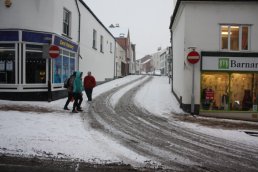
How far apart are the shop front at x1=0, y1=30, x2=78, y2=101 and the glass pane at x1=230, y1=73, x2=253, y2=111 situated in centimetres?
1018

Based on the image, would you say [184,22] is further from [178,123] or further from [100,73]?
[100,73]

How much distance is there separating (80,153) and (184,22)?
10458mm

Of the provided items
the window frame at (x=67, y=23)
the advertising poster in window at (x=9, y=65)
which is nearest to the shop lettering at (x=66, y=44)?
the window frame at (x=67, y=23)

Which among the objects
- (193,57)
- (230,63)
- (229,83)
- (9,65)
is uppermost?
(193,57)

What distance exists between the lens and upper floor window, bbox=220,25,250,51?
48.0 feet

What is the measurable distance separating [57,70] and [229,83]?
32.9 feet

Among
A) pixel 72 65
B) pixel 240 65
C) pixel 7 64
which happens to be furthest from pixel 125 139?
pixel 72 65

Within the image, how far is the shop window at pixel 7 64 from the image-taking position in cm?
1466

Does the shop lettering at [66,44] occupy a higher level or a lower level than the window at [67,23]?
lower

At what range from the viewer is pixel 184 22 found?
576 inches

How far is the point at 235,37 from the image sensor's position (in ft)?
48.2

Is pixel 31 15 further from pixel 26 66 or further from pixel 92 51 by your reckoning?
pixel 92 51

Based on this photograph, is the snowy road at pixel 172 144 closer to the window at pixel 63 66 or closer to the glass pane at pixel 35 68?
the glass pane at pixel 35 68

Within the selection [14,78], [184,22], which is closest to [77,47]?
[14,78]
